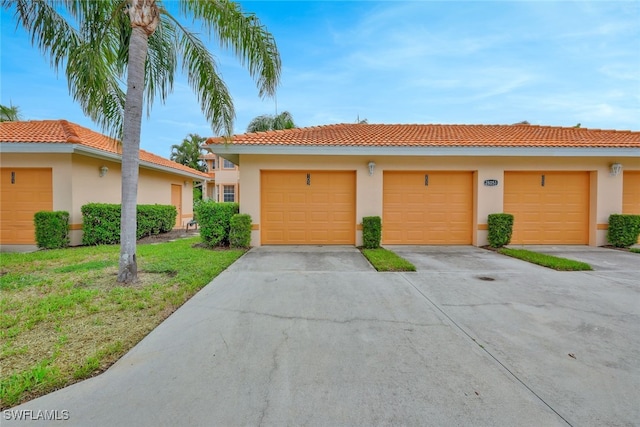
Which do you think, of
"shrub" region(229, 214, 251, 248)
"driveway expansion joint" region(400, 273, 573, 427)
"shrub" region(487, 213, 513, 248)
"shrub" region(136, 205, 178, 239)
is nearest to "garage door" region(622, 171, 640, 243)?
"shrub" region(487, 213, 513, 248)

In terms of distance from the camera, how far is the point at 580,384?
7.82 ft

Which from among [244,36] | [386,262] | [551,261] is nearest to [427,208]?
[551,261]

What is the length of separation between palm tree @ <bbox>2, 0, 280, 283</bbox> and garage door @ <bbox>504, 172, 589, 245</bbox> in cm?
902

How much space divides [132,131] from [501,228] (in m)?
10.3

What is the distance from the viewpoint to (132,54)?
16.8ft

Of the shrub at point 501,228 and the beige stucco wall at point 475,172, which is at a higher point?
the beige stucco wall at point 475,172

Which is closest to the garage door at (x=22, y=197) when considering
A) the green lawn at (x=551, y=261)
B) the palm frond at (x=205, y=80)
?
the palm frond at (x=205, y=80)

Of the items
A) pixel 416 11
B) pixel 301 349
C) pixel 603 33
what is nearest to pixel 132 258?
pixel 301 349

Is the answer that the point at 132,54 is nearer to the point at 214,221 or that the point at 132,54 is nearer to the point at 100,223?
the point at 214,221

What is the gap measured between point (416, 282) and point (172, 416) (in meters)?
4.48

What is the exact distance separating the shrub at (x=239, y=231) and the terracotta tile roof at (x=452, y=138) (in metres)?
2.38

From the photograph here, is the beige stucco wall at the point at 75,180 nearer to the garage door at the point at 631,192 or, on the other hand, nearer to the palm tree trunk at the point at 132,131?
the palm tree trunk at the point at 132,131

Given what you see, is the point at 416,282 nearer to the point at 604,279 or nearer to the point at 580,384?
the point at 580,384

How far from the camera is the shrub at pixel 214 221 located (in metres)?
9.02
